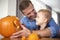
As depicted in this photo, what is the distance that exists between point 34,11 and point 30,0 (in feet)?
0.24

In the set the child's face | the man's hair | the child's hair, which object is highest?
the man's hair

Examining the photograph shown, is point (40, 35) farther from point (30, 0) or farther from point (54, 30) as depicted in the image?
point (30, 0)

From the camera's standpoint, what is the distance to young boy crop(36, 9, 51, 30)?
2.50 feet

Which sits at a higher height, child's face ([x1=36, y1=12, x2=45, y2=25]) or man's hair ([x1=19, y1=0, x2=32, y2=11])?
man's hair ([x1=19, y1=0, x2=32, y2=11])

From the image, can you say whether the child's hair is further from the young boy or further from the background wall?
the background wall

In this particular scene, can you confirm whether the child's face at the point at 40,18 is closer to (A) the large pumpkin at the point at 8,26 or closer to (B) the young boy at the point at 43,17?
(B) the young boy at the point at 43,17

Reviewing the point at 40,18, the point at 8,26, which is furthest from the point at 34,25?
the point at 8,26

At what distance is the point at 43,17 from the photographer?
2.51 feet

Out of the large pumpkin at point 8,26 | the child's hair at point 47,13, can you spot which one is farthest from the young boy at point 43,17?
the large pumpkin at point 8,26

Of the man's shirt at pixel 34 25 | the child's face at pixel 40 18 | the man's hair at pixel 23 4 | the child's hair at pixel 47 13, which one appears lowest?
the man's shirt at pixel 34 25

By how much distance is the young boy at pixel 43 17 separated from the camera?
2.50 feet

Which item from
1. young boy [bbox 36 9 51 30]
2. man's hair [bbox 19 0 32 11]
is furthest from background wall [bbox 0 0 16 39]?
young boy [bbox 36 9 51 30]

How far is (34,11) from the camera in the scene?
32.8 inches

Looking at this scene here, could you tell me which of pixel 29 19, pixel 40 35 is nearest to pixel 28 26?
pixel 29 19
